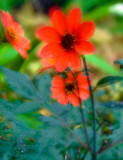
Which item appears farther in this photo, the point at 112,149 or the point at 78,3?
the point at 78,3

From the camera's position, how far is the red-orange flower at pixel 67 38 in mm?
571

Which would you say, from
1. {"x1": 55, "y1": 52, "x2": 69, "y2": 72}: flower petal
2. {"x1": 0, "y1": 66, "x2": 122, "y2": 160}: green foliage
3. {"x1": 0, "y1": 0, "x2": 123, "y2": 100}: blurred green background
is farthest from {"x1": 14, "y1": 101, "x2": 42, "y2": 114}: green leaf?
{"x1": 0, "y1": 0, "x2": 123, "y2": 100}: blurred green background

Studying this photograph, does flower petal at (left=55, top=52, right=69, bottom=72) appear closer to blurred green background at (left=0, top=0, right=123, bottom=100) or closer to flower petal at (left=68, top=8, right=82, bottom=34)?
flower petal at (left=68, top=8, right=82, bottom=34)

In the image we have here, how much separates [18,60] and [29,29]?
59.1 inches

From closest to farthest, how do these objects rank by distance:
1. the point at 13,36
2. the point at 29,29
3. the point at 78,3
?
1. the point at 13,36
2. the point at 29,29
3. the point at 78,3

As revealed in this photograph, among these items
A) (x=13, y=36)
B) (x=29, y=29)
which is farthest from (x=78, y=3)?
(x=13, y=36)

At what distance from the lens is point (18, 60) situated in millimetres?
1496

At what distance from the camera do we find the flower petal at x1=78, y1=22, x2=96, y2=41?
57 centimetres

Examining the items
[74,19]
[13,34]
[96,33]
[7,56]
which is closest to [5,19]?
[13,34]

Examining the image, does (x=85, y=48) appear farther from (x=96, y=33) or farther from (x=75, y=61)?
(x=96, y=33)

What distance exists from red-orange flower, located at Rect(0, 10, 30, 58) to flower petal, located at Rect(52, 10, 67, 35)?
0.10 meters

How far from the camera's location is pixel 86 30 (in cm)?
57

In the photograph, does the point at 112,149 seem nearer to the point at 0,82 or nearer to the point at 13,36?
the point at 13,36

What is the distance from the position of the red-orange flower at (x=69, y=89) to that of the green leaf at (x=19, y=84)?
0.15 ft
